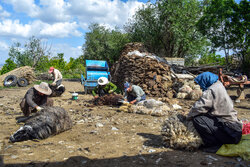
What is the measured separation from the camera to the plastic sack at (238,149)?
321 centimetres

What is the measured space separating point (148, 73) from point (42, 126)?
8.03m

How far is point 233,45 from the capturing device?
50.8 ft

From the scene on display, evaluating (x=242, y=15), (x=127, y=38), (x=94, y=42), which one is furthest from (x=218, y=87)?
(x=94, y=42)

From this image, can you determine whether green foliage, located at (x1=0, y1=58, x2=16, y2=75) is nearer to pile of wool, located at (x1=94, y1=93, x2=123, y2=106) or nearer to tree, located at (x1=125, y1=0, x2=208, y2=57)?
tree, located at (x1=125, y1=0, x2=208, y2=57)

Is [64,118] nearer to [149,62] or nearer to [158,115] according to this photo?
[158,115]

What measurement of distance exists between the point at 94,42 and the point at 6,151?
22469mm

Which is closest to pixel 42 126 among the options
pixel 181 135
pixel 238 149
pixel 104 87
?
pixel 181 135

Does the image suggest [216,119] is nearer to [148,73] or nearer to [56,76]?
[148,73]

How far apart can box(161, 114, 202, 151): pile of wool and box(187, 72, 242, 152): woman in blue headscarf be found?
0.12m

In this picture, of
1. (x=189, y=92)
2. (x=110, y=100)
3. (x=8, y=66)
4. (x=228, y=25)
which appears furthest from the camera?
(x=8, y=66)

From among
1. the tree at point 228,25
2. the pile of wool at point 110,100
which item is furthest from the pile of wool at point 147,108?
the tree at point 228,25

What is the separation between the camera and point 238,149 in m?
3.32

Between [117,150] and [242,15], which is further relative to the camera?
[242,15]

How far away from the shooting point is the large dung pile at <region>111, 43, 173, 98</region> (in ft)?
37.3
